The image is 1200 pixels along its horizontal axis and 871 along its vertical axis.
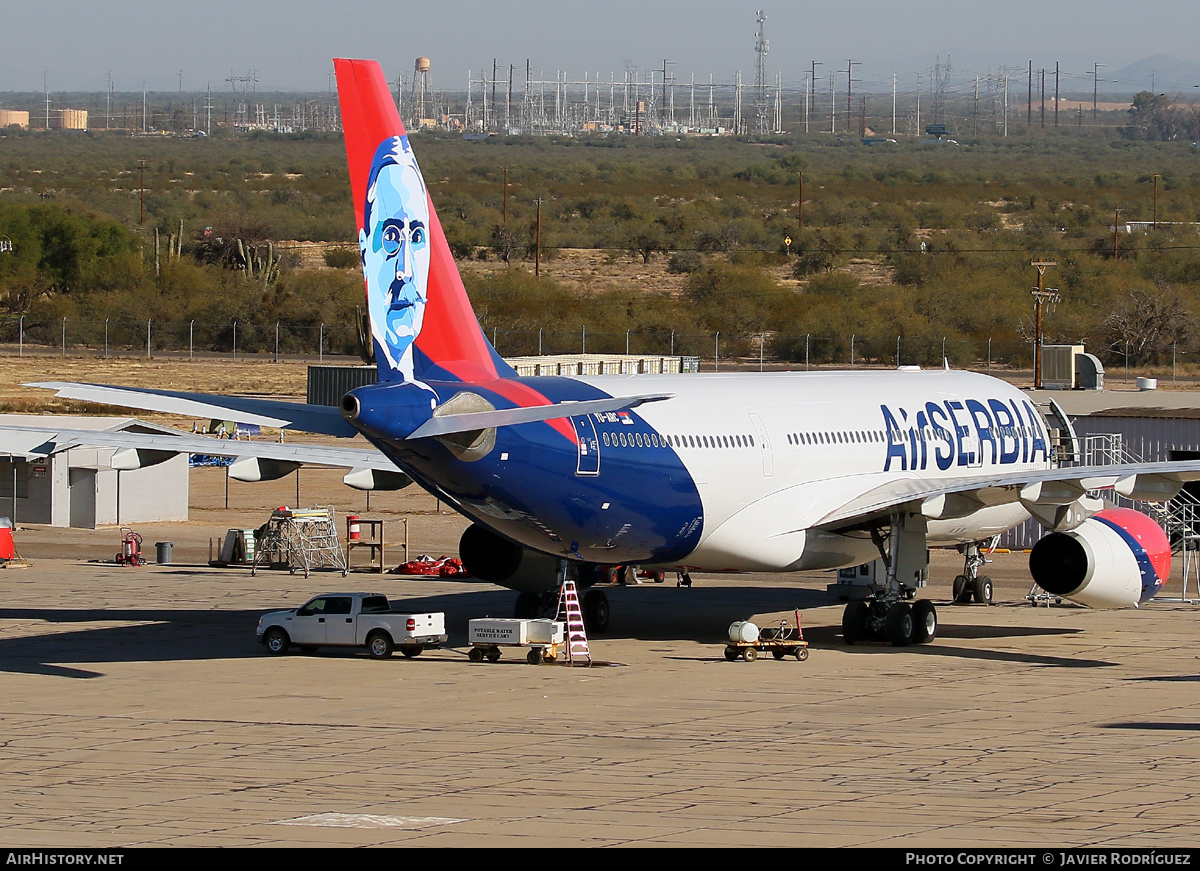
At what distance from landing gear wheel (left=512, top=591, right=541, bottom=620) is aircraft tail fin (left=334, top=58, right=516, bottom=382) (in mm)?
7006

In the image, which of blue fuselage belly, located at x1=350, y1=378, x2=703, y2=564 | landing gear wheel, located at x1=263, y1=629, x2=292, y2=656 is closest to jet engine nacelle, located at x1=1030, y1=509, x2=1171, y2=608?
blue fuselage belly, located at x1=350, y1=378, x2=703, y2=564

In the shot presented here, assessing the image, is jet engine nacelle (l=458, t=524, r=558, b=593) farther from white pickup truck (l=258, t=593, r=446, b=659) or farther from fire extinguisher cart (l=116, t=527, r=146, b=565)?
fire extinguisher cart (l=116, t=527, r=146, b=565)

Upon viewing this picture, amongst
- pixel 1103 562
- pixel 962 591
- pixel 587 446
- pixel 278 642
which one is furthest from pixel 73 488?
pixel 1103 562

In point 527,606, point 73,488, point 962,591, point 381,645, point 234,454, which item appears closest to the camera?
point 381,645

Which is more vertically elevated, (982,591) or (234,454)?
(234,454)

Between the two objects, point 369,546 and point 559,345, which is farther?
point 559,345

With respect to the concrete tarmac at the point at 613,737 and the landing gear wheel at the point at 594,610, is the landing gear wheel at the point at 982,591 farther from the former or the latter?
the landing gear wheel at the point at 594,610

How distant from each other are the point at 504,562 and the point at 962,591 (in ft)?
38.7

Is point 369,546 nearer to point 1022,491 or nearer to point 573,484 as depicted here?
point 573,484

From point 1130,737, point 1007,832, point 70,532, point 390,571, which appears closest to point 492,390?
point 1130,737

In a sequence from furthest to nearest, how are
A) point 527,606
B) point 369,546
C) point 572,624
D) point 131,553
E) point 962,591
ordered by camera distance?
point 369,546 → point 131,553 → point 962,591 → point 527,606 → point 572,624

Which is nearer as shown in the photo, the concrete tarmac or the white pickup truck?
the concrete tarmac

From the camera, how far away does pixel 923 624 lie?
3203cm

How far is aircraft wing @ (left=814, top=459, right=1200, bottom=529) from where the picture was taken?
29953 millimetres
